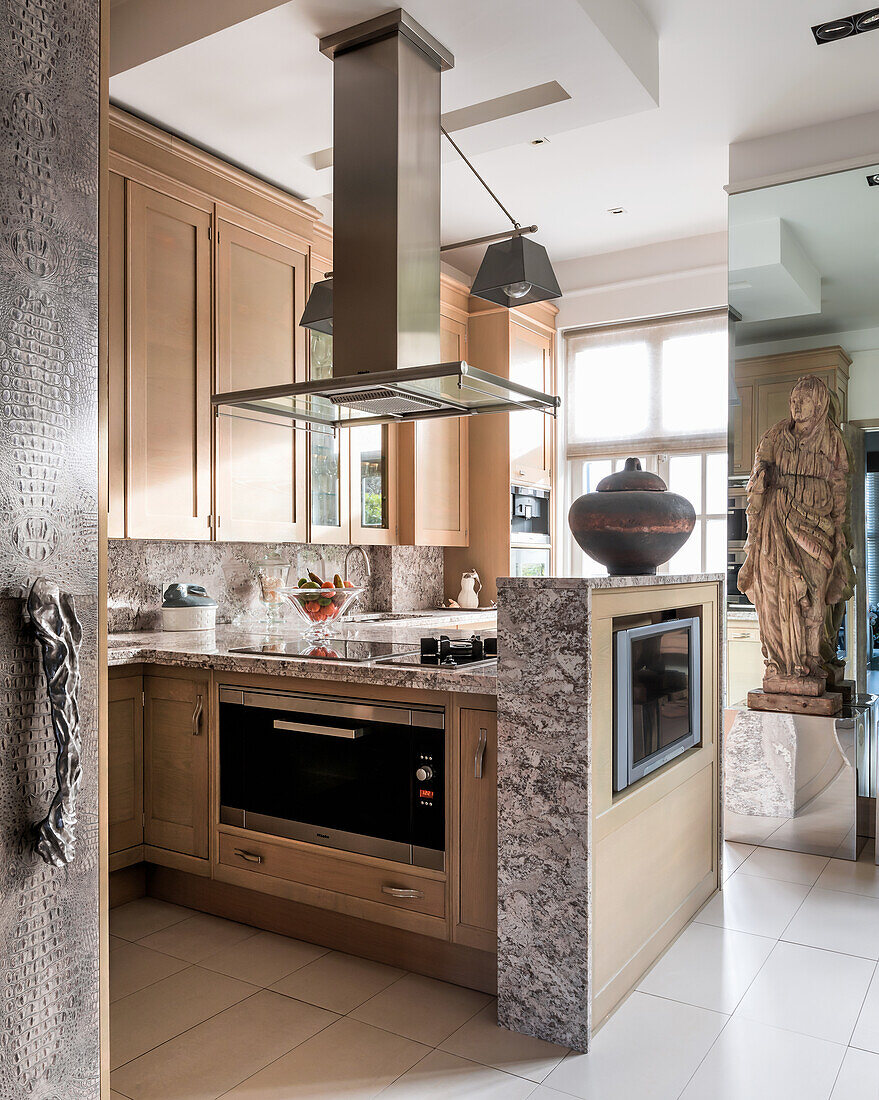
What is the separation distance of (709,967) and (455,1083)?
0.90 m

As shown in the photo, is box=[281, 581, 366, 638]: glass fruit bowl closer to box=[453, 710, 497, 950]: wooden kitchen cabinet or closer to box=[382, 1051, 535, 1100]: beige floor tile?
box=[453, 710, 497, 950]: wooden kitchen cabinet

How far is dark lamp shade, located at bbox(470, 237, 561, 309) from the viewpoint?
9.71 ft

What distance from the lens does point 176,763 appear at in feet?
9.32

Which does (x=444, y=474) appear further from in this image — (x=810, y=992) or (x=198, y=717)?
(x=810, y=992)

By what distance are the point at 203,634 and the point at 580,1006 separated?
1.95m

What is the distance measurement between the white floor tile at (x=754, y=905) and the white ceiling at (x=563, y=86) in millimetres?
2738

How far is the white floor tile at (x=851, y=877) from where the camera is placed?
119 inches

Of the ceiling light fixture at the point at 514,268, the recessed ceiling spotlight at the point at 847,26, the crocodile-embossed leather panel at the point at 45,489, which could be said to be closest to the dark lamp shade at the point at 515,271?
the ceiling light fixture at the point at 514,268

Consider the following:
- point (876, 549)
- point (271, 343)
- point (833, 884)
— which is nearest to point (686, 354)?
point (876, 549)

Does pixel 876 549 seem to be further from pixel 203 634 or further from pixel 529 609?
pixel 203 634

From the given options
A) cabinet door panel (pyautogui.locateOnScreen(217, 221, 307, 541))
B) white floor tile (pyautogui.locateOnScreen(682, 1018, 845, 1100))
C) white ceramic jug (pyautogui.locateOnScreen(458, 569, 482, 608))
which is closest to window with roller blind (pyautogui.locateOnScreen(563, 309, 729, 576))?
white ceramic jug (pyautogui.locateOnScreen(458, 569, 482, 608))

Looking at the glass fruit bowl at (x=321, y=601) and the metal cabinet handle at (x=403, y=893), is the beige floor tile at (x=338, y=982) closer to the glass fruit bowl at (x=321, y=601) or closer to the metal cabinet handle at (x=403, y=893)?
the metal cabinet handle at (x=403, y=893)

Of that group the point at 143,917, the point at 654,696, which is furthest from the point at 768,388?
the point at 143,917

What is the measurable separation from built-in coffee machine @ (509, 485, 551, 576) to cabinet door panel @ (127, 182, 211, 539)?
2.22m
